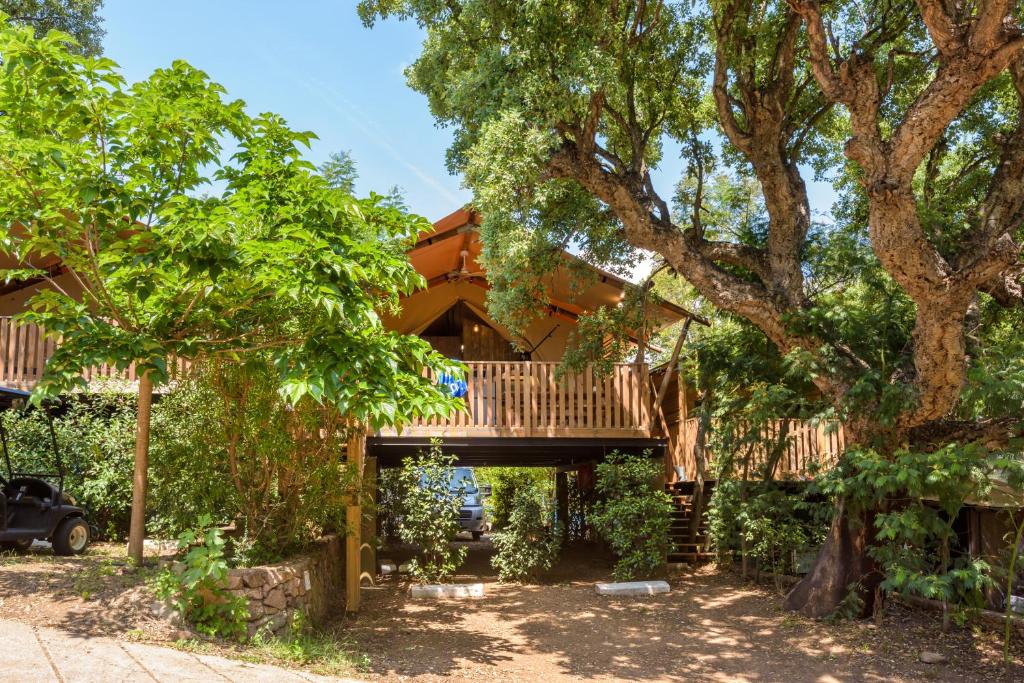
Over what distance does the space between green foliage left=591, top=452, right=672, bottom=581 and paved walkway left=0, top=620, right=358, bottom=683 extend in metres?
6.52

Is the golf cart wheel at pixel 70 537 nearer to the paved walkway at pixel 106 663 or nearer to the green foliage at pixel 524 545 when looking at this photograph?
the paved walkway at pixel 106 663

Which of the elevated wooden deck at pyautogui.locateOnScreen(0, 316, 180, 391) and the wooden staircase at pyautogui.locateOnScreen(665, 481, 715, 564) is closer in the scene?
the elevated wooden deck at pyautogui.locateOnScreen(0, 316, 180, 391)

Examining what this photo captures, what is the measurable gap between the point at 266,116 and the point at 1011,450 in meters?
8.41

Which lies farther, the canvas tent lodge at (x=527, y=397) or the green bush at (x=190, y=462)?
the canvas tent lodge at (x=527, y=397)

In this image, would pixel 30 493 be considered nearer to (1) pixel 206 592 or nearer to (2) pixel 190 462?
(2) pixel 190 462

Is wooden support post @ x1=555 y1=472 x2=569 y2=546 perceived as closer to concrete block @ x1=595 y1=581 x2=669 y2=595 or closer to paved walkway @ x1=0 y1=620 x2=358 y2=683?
→ concrete block @ x1=595 y1=581 x2=669 y2=595

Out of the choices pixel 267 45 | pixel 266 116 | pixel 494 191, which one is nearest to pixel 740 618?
pixel 494 191

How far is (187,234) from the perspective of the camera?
6711 mm

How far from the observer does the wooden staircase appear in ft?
47.4

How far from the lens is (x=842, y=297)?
12586 millimetres

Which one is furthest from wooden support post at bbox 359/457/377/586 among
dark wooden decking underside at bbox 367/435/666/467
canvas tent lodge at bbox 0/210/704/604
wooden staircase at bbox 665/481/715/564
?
wooden staircase at bbox 665/481/715/564

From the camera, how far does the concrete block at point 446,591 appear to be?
464 inches

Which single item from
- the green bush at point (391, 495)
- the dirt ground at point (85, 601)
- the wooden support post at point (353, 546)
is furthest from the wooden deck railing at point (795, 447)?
the dirt ground at point (85, 601)

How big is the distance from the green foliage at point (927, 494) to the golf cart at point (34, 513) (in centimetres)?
955
